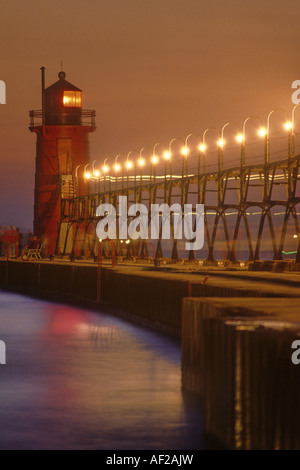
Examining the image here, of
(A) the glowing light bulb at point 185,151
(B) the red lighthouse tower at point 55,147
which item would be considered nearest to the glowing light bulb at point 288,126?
(A) the glowing light bulb at point 185,151

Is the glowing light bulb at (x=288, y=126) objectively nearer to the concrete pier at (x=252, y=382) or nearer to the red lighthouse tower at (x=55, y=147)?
the concrete pier at (x=252, y=382)

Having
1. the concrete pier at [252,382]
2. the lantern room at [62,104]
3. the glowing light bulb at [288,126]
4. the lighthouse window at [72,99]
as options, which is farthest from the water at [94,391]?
the lighthouse window at [72,99]

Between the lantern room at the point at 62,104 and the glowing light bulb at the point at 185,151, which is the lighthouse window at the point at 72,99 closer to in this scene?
the lantern room at the point at 62,104

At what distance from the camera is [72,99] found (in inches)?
3438

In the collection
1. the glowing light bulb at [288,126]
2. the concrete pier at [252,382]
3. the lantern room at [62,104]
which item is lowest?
the concrete pier at [252,382]

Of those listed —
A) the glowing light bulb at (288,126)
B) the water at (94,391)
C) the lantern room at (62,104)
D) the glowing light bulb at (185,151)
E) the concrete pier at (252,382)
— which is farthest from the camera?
the lantern room at (62,104)

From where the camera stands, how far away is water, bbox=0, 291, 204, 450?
545 inches

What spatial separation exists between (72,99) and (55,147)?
478 cm

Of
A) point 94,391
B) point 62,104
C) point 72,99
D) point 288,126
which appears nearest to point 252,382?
point 94,391

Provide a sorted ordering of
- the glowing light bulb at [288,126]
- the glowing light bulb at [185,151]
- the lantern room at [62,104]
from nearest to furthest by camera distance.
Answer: the glowing light bulb at [288,126] < the glowing light bulb at [185,151] < the lantern room at [62,104]

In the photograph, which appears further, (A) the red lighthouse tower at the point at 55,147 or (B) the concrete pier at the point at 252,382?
(A) the red lighthouse tower at the point at 55,147

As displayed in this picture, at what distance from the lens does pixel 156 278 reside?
2917 cm

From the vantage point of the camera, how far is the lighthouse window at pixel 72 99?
86.8 m

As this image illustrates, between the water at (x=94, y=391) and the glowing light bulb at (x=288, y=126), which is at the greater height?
the glowing light bulb at (x=288, y=126)
